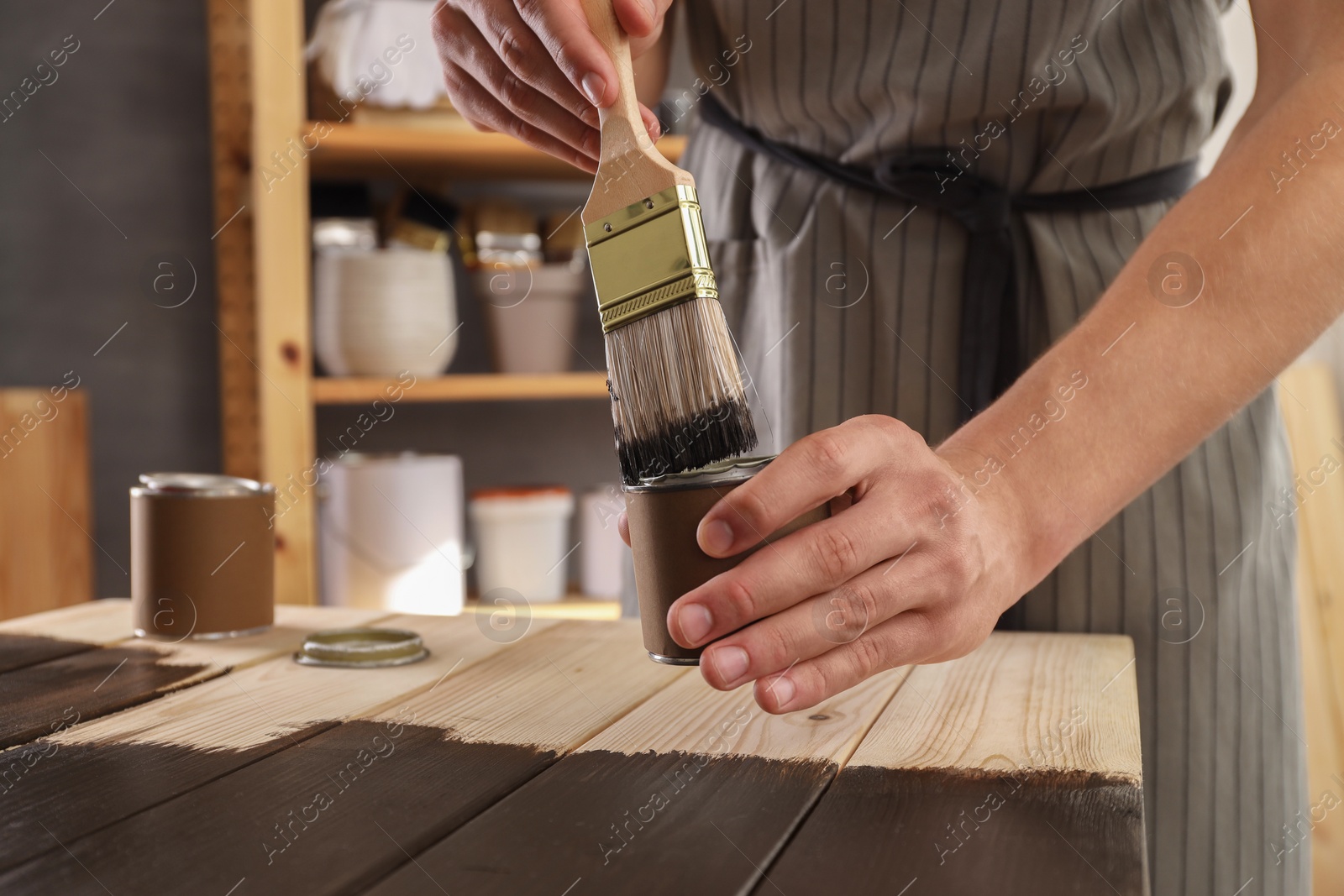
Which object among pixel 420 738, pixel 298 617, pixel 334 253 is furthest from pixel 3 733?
pixel 334 253

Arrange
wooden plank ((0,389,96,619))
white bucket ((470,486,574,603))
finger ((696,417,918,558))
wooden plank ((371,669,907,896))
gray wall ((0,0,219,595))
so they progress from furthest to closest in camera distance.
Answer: gray wall ((0,0,219,595)) < white bucket ((470,486,574,603)) < wooden plank ((0,389,96,619)) < finger ((696,417,918,558)) < wooden plank ((371,669,907,896))

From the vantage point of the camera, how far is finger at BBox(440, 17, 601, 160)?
0.70 metres

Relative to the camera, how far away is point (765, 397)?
921 millimetres

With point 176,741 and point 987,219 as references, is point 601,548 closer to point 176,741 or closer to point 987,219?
point 987,219

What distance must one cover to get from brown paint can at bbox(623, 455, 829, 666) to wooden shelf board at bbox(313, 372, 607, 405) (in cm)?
118

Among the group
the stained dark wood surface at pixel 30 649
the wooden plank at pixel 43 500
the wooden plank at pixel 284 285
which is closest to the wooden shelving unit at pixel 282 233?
the wooden plank at pixel 284 285

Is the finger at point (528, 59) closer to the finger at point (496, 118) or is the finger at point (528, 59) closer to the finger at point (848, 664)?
the finger at point (496, 118)

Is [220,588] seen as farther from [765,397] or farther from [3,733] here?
[765,397]

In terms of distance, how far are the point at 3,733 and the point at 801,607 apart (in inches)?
14.9

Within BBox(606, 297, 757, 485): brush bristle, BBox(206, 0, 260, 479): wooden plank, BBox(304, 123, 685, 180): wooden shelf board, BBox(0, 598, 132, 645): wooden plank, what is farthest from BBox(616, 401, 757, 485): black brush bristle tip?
BBox(206, 0, 260, 479): wooden plank

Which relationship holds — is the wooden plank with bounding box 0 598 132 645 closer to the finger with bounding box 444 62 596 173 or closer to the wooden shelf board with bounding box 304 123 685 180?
the finger with bounding box 444 62 596 173

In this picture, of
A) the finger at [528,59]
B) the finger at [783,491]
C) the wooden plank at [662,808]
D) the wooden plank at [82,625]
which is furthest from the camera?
the wooden plank at [82,625]

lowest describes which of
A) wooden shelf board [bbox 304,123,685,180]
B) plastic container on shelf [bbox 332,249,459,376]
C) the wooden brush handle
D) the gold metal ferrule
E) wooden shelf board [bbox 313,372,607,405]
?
the gold metal ferrule

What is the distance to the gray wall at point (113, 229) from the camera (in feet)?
5.90
